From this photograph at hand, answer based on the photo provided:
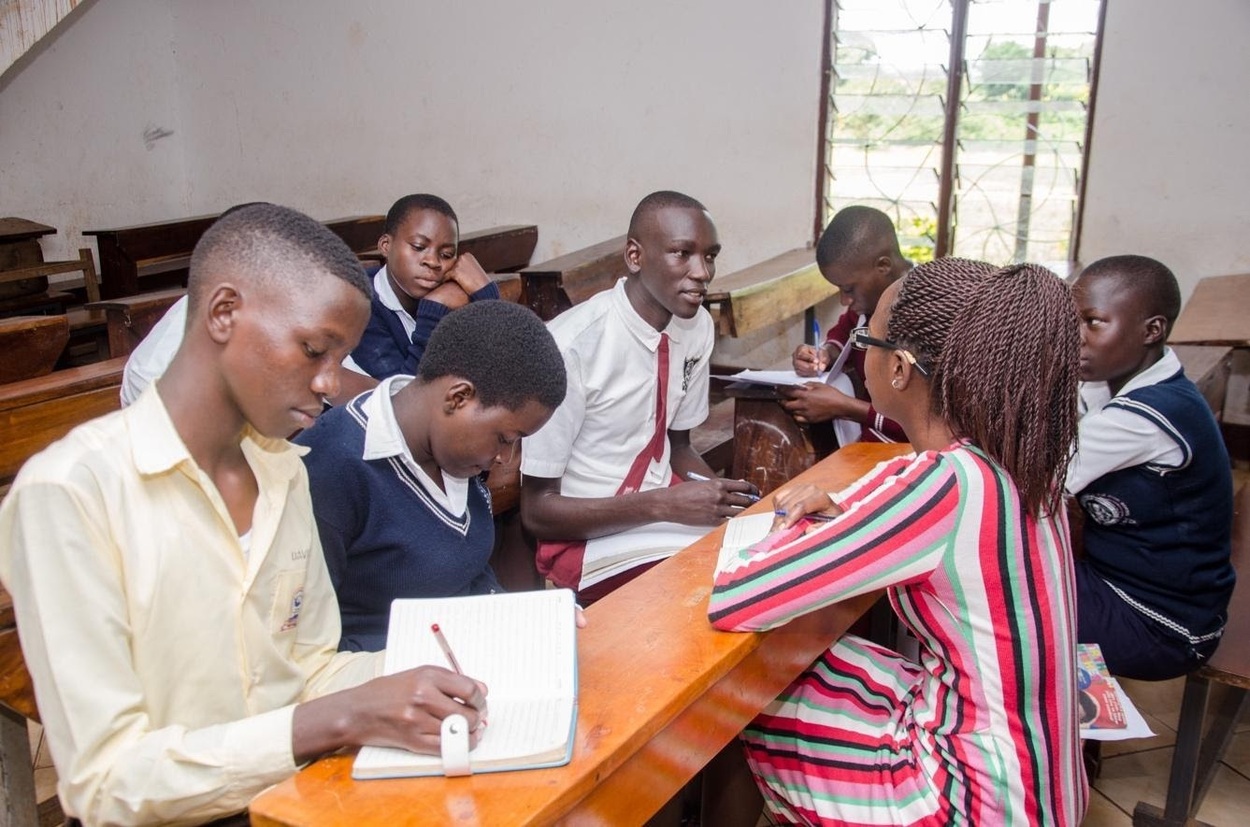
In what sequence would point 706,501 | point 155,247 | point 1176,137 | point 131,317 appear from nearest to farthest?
1. point 706,501
2. point 131,317
3. point 1176,137
4. point 155,247

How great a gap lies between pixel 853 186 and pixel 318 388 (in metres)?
4.18

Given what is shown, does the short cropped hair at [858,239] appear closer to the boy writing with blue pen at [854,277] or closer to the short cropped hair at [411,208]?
the boy writing with blue pen at [854,277]

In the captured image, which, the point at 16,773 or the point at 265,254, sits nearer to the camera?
the point at 265,254

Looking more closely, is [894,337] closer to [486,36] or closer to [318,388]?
[318,388]

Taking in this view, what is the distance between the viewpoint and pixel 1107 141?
4559 millimetres

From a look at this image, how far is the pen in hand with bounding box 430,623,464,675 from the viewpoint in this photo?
1.24m

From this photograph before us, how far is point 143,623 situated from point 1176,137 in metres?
4.62

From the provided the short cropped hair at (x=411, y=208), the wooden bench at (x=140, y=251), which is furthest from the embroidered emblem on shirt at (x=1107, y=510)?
the wooden bench at (x=140, y=251)

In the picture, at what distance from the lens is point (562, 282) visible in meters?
3.82

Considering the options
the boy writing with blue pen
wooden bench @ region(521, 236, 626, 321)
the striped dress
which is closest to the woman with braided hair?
the striped dress

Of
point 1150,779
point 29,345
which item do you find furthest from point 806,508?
point 29,345

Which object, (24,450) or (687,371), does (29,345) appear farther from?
(687,371)

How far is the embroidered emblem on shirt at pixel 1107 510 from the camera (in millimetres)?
2125

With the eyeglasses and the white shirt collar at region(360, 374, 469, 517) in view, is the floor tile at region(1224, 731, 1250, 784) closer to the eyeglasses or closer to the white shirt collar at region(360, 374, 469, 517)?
the eyeglasses
